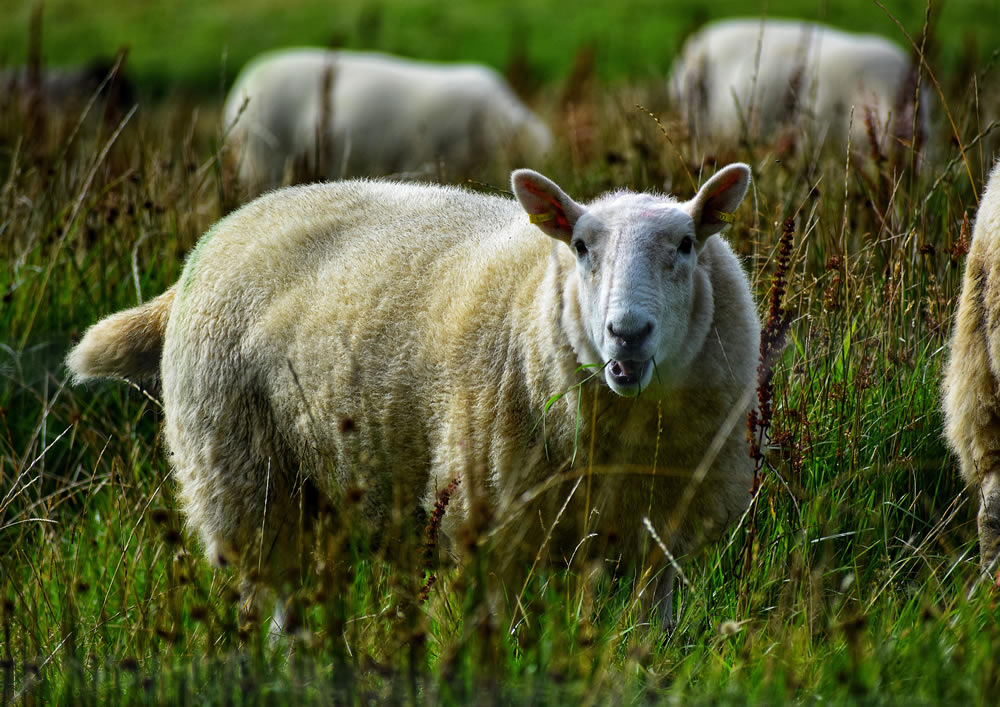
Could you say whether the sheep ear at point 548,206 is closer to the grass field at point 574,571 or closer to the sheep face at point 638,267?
the sheep face at point 638,267

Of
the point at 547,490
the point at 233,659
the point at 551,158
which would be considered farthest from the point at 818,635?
the point at 551,158

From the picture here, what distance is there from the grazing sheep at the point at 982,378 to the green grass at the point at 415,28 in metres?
12.9

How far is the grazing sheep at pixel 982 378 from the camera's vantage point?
2.59 metres

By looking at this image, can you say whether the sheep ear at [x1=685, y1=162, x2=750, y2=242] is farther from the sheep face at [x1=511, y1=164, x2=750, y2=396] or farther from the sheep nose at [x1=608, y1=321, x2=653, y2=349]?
the sheep nose at [x1=608, y1=321, x2=653, y2=349]

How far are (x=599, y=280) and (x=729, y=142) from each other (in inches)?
139

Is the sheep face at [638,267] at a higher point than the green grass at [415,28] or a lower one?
higher

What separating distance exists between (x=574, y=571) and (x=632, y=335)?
62cm

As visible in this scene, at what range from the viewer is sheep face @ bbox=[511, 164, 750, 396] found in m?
2.46

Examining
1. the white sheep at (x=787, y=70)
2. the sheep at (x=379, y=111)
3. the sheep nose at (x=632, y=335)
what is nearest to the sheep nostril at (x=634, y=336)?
the sheep nose at (x=632, y=335)

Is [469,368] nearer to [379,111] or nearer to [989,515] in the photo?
[989,515]

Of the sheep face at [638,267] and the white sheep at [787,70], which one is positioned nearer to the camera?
the sheep face at [638,267]

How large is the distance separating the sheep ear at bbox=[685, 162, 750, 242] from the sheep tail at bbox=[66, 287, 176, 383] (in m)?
1.69

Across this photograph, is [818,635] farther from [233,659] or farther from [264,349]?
[264,349]

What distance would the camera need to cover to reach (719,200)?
8.78 ft
